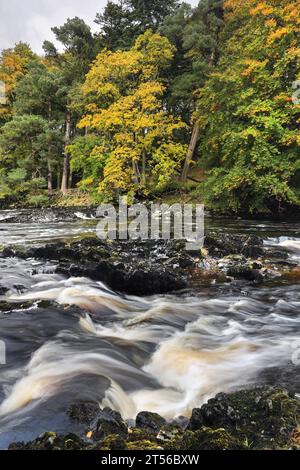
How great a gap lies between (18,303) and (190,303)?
2.62 m

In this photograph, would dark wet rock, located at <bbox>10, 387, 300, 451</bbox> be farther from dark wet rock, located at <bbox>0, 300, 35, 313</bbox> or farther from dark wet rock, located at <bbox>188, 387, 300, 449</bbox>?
dark wet rock, located at <bbox>0, 300, 35, 313</bbox>

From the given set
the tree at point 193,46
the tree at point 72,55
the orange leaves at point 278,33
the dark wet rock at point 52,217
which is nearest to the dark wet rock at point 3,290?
the dark wet rock at point 52,217

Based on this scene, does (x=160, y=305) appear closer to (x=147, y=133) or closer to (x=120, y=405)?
(x=120, y=405)

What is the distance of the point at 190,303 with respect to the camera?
5.93m

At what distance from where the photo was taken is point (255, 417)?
247 centimetres

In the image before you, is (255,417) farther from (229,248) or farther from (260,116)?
(260,116)

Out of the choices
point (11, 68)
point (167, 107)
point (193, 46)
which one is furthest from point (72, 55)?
point (193, 46)

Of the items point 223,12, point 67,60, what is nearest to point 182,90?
point 223,12

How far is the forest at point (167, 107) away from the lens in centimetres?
1489

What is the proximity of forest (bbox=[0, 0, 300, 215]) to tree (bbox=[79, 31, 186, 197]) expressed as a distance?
0.23 ft

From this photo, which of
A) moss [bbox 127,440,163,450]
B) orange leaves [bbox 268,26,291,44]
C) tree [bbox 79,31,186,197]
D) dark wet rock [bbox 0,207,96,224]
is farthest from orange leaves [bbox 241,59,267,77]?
moss [bbox 127,440,163,450]

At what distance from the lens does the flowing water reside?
314 centimetres

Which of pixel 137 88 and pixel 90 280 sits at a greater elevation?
pixel 137 88

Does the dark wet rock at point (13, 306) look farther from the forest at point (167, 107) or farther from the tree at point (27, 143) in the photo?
the tree at point (27, 143)
